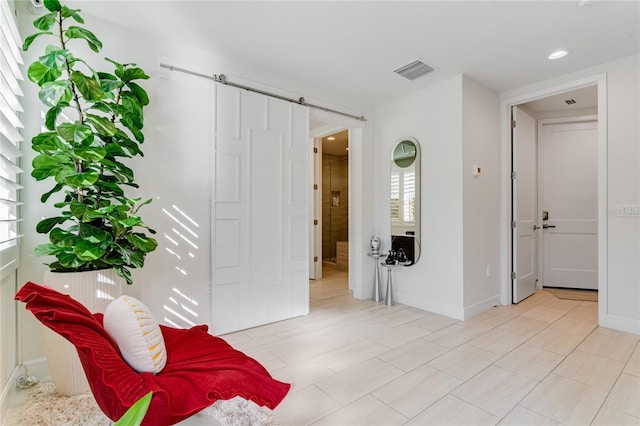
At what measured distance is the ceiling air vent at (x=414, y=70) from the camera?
119 inches

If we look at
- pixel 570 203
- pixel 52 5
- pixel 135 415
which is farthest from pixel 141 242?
pixel 570 203

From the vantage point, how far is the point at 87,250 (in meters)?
1.73

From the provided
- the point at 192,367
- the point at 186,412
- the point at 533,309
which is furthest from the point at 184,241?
the point at 533,309

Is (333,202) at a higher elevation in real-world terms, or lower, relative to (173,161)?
lower

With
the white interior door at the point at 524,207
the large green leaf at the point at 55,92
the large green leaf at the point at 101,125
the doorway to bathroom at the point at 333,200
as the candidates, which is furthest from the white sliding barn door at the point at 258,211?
the doorway to bathroom at the point at 333,200

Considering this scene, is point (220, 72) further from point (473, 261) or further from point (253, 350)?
point (473, 261)

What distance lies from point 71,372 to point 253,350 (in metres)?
1.15

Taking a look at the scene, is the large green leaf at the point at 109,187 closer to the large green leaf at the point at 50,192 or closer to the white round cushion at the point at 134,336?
the large green leaf at the point at 50,192

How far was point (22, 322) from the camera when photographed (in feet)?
6.69

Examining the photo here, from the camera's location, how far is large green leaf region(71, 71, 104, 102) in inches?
67.9

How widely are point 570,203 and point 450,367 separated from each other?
380cm

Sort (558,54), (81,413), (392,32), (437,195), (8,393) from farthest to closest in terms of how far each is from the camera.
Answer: (437,195)
(558,54)
(392,32)
(8,393)
(81,413)

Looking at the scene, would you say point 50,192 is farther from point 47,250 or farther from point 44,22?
point 44,22

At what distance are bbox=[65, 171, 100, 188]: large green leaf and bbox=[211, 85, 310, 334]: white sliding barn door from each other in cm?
109
